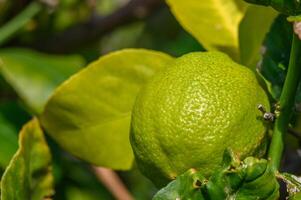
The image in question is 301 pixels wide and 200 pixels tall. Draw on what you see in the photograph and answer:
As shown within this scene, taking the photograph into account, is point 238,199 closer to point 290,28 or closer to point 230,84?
point 230,84

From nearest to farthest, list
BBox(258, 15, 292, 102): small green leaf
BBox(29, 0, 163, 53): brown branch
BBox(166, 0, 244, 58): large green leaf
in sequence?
BBox(258, 15, 292, 102): small green leaf, BBox(166, 0, 244, 58): large green leaf, BBox(29, 0, 163, 53): brown branch

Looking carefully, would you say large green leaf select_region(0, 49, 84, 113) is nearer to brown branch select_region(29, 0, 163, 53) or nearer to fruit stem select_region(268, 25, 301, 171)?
brown branch select_region(29, 0, 163, 53)

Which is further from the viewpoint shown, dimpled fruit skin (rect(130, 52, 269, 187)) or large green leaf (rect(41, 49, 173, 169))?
large green leaf (rect(41, 49, 173, 169))

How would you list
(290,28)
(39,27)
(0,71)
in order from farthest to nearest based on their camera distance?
1. (39,27)
2. (0,71)
3. (290,28)

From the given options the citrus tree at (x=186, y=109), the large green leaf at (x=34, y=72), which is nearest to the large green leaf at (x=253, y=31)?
the citrus tree at (x=186, y=109)

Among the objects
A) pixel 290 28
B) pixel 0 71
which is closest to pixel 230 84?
pixel 290 28

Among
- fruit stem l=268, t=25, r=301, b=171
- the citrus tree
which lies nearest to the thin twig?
the citrus tree

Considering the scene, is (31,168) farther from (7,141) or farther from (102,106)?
(7,141)
